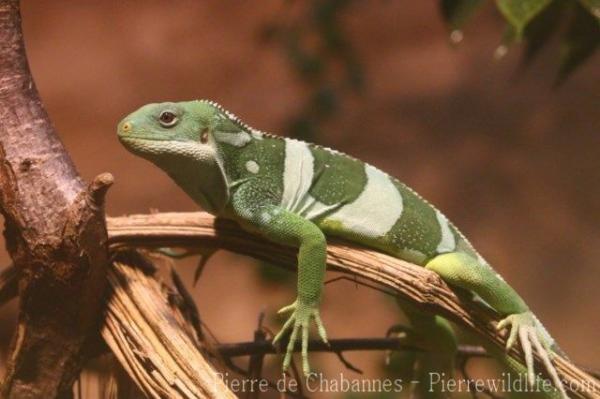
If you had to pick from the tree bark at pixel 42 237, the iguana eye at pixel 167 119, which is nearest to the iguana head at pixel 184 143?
the iguana eye at pixel 167 119

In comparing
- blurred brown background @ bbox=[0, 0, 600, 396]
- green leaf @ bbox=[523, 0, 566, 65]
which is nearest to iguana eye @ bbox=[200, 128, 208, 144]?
green leaf @ bbox=[523, 0, 566, 65]

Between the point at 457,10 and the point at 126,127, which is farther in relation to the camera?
the point at 457,10

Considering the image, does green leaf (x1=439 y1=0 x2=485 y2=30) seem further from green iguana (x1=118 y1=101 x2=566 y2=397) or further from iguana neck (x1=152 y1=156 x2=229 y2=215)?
iguana neck (x1=152 y1=156 x2=229 y2=215)

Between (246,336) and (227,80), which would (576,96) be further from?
(246,336)

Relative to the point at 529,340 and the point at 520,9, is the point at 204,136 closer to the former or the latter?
the point at 520,9

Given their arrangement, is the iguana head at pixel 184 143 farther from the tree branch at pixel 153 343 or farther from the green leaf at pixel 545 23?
the green leaf at pixel 545 23

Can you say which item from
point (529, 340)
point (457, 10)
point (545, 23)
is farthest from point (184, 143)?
point (545, 23)
